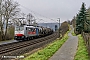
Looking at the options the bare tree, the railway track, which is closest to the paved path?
the railway track

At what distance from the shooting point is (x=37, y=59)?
11414mm

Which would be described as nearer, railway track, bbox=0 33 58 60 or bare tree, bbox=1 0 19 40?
railway track, bbox=0 33 58 60

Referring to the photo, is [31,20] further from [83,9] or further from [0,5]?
[0,5]

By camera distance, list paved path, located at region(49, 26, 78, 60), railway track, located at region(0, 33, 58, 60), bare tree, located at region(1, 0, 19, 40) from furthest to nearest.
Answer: bare tree, located at region(1, 0, 19, 40)
railway track, located at region(0, 33, 58, 60)
paved path, located at region(49, 26, 78, 60)

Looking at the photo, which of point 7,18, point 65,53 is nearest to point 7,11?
point 7,18

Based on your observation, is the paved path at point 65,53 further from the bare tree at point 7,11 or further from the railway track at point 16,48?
the bare tree at point 7,11

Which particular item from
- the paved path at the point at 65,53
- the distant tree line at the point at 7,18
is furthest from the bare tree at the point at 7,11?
the paved path at the point at 65,53

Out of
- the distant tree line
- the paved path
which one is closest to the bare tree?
the distant tree line

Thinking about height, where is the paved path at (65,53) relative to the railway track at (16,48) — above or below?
above

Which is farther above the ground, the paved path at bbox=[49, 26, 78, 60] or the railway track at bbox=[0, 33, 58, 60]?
the paved path at bbox=[49, 26, 78, 60]

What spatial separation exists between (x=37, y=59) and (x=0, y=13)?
31.0m

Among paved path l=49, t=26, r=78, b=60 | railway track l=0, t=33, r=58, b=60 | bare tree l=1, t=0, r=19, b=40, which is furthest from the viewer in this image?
bare tree l=1, t=0, r=19, b=40

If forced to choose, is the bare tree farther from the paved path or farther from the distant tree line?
the paved path

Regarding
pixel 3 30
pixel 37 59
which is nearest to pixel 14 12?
pixel 3 30
